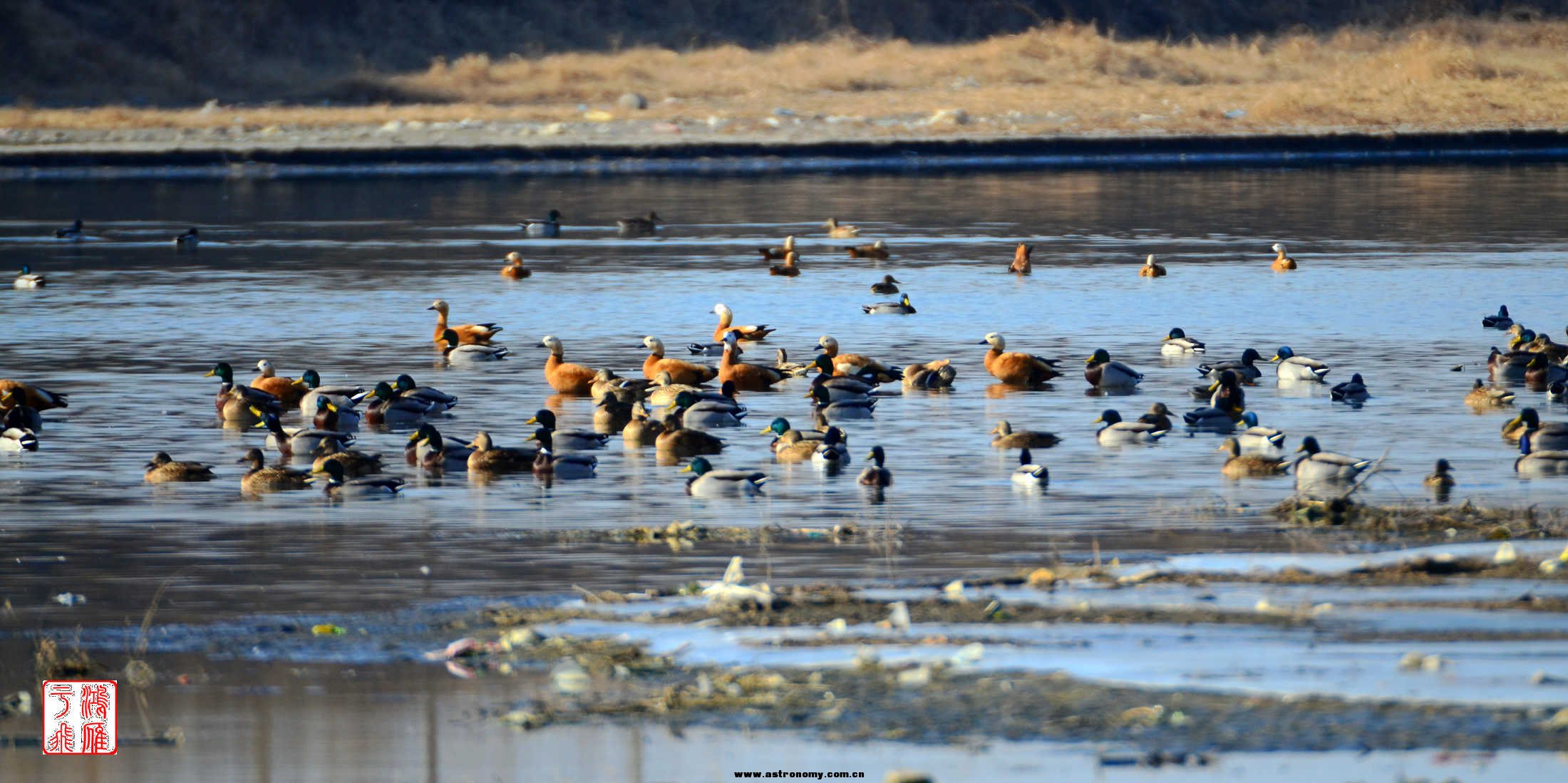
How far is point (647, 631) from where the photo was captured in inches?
453

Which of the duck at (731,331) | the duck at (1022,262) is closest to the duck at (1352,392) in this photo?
the duck at (731,331)

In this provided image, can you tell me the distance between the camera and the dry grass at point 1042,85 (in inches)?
3024

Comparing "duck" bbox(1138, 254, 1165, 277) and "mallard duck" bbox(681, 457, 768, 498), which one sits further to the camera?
"duck" bbox(1138, 254, 1165, 277)

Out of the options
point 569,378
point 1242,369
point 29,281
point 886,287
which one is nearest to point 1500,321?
point 1242,369

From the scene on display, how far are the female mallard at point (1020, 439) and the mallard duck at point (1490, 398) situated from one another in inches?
164

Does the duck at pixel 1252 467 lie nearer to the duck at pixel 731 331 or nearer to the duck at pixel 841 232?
the duck at pixel 731 331

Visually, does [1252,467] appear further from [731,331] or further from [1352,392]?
[731,331]

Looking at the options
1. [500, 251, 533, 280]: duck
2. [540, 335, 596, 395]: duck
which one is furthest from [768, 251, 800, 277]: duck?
[540, 335, 596, 395]: duck

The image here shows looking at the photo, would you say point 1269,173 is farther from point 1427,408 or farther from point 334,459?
point 334,459

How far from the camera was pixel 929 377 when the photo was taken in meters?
23.0

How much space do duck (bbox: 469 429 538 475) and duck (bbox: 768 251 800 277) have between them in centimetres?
1858

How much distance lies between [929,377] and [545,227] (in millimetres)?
23297

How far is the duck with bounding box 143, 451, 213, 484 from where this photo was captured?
17.2 metres

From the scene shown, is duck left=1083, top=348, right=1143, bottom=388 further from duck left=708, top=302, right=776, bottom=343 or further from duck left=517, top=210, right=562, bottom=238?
duck left=517, top=210, right=562, bottom=238
